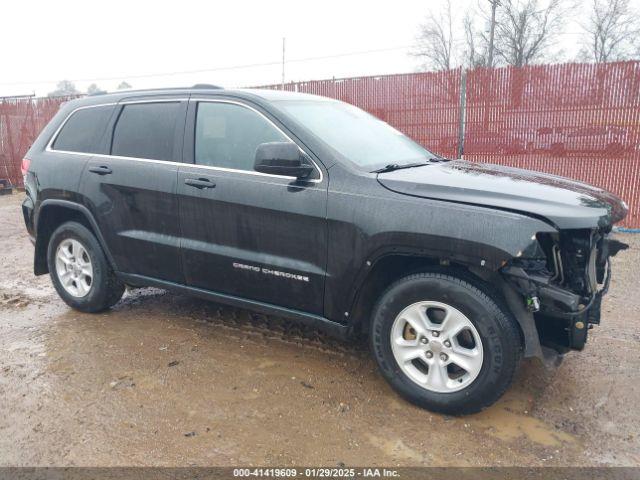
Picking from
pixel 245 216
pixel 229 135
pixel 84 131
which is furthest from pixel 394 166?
pixel 84 131

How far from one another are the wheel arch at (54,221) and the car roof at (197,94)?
915mm

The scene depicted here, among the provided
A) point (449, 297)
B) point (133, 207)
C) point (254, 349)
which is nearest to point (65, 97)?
point (133, 207)

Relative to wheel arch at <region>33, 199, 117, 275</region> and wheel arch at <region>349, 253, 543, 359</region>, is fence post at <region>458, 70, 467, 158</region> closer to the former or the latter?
wheel arch at <region>349, 253, 543, 359</region>

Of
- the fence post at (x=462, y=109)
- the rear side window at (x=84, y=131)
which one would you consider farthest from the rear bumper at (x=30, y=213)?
the fence post at (x=462, y=109)

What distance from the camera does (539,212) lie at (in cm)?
272

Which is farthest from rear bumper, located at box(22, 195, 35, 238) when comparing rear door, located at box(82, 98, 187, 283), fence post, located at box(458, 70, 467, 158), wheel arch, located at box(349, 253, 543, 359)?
fence post, located at box(458, 70, 467, 158)

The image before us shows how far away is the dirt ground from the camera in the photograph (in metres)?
2.73

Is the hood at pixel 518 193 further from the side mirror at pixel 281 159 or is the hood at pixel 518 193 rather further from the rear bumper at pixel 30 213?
the rear bumper at pixel 30 213

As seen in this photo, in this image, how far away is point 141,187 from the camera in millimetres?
4023

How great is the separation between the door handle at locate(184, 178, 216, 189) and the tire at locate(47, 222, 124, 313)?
4.00 ft

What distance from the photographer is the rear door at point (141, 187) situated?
3.94 meters

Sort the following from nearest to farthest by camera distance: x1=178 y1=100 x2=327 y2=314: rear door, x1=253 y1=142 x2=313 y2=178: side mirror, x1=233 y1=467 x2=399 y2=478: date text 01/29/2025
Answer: x1=233 y1=467 x2=399 y2=478: date text 01/29/2025
x1=253 y1=142 x2=313 y2=178: side mirror
x1=178 y1=100 x2=327 y2=314: rear door

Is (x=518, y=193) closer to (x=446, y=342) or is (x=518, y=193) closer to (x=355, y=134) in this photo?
(x=446, y=342)

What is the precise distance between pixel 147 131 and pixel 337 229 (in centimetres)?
189
